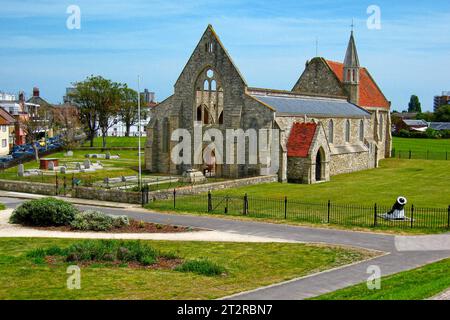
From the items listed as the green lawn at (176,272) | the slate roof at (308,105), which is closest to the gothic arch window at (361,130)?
the slate roof at (308,105)

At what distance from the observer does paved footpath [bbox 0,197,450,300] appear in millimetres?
17625

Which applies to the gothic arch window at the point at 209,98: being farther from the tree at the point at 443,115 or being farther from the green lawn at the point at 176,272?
the tree at the point at 443,115

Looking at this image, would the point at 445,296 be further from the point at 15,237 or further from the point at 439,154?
the point at 439,154

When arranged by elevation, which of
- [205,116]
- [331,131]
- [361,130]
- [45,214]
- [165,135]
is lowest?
[45,214]

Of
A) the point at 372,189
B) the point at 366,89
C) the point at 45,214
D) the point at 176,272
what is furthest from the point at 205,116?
the point at 176,272

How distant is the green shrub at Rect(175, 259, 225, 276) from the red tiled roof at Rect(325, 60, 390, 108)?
5159 centimetres

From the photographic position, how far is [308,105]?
57000 mm

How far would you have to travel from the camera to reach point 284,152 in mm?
48688

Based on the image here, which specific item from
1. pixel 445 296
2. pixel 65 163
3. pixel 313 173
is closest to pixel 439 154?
pixel 313 173

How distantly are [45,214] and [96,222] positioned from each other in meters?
3.02

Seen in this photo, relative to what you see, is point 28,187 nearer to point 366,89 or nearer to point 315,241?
point 315,241

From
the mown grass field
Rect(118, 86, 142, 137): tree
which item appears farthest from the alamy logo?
Rect(118, 86, 142, 137): tree

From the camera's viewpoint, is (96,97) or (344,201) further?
(96,97)

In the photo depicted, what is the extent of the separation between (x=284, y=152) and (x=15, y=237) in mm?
26640
